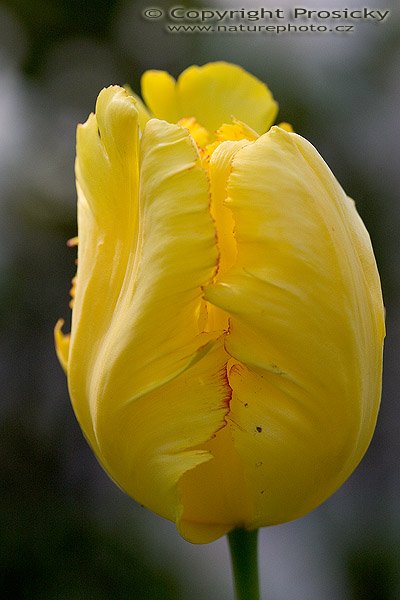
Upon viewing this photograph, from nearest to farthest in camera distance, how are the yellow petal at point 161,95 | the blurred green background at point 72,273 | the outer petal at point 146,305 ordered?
1. the outer petal at point 146,305
2. the yellow petal at point 161,95
3. the blurred green background at point 72,273

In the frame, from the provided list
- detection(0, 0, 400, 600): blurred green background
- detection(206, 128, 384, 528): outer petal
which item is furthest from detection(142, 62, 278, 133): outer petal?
detection(0, 0, 400, 600): blurred green background

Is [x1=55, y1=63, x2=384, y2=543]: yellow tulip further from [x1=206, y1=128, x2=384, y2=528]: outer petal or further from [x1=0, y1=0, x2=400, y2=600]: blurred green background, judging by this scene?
[x1=0, y1=0, x2=400, y2=600]: blurred green background

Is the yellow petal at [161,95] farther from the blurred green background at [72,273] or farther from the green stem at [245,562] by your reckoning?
the blurred green background at [72,273]

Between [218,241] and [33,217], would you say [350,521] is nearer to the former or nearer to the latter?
[33,217]

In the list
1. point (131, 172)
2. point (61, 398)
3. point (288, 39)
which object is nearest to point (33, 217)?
point (61, 398)

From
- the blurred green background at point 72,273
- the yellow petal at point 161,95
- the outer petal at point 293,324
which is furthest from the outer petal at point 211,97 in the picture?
the blurred green background at point 72,273

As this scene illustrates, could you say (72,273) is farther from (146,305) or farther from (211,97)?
(146,305)

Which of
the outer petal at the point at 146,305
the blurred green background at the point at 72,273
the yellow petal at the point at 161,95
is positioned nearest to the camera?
the outer petal at the point at 146,305
